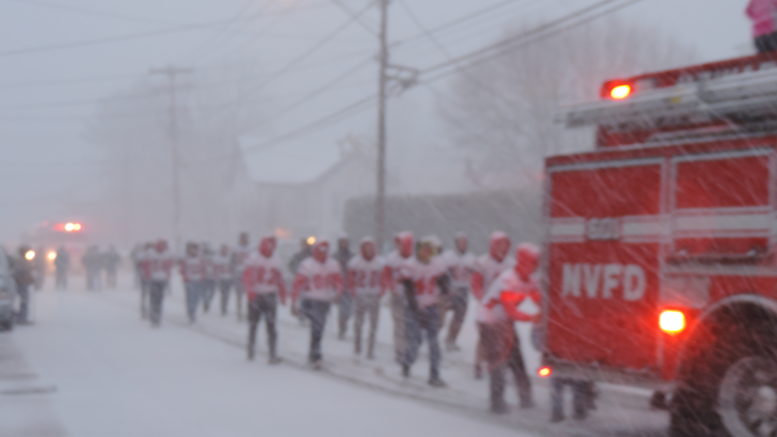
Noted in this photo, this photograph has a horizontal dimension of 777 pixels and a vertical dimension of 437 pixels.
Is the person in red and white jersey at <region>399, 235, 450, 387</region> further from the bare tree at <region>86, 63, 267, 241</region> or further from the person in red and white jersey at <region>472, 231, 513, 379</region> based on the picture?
the bare tree at <region>86, 63, 267, 241</region>

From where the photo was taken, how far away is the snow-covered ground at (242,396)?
8.95 meters

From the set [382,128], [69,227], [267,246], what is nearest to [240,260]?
[382,128]

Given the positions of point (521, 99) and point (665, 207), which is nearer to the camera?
point (665, 207)

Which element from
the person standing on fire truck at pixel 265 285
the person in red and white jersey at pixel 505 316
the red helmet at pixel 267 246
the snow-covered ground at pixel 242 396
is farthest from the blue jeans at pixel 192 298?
the person in red and white jersey at pixel 505 316

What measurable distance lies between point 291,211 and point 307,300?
48960mm

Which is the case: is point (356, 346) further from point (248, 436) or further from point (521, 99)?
point (521, 99)

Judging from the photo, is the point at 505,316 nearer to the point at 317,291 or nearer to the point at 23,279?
the point at 317,291

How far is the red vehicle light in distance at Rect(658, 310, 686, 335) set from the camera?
7.61m

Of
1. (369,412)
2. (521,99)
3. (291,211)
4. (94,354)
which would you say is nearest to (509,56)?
(521,99)

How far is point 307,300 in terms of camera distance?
539 inches

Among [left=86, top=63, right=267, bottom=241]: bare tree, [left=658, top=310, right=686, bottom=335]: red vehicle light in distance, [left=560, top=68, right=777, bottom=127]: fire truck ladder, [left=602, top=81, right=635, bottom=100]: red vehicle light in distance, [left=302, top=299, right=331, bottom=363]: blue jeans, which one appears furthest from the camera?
[left=86, top=63, right=267, bottom=241]: bare tree

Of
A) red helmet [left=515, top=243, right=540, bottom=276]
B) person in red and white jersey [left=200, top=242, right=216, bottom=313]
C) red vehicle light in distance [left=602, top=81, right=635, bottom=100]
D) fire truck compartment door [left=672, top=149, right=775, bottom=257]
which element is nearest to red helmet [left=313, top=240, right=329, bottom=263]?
red helmet [left=515, top=243, right=540, bottom=276]

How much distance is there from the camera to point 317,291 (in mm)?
13508

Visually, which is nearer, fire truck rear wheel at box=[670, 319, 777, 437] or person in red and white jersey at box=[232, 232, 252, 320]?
A: fire truck rear wheel at box=[670, 319, 777, 437]
